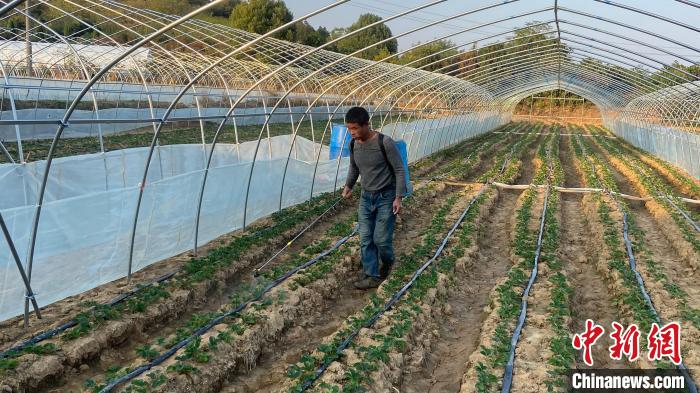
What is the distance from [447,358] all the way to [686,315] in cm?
304

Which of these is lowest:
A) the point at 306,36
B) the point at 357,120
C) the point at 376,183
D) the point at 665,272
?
the point at 665,272

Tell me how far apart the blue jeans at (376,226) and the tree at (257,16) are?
215 feet

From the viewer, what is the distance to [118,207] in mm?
7539

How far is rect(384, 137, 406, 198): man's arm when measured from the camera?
7195 millimetres

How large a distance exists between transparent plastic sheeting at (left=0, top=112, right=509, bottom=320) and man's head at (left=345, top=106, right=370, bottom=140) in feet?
10.0

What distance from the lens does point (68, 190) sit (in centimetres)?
1028

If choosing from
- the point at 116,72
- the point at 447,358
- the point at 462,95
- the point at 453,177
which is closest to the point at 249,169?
the point at 447,358

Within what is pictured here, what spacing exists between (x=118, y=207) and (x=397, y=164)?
3784mm

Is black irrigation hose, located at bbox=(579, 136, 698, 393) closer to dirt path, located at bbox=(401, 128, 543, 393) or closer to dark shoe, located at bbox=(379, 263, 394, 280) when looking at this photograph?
dirt path, located at bbox=(401, 128, 543, 393)

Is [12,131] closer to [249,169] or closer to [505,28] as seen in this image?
[249,169]

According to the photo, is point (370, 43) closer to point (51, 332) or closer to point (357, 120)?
point (357, 120)

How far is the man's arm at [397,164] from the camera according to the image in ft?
23.6

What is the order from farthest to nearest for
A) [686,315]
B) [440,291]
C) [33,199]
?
1. [33,199]
2. [440,291]
3. [686,315]

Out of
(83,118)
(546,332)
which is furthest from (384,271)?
(83,118)
